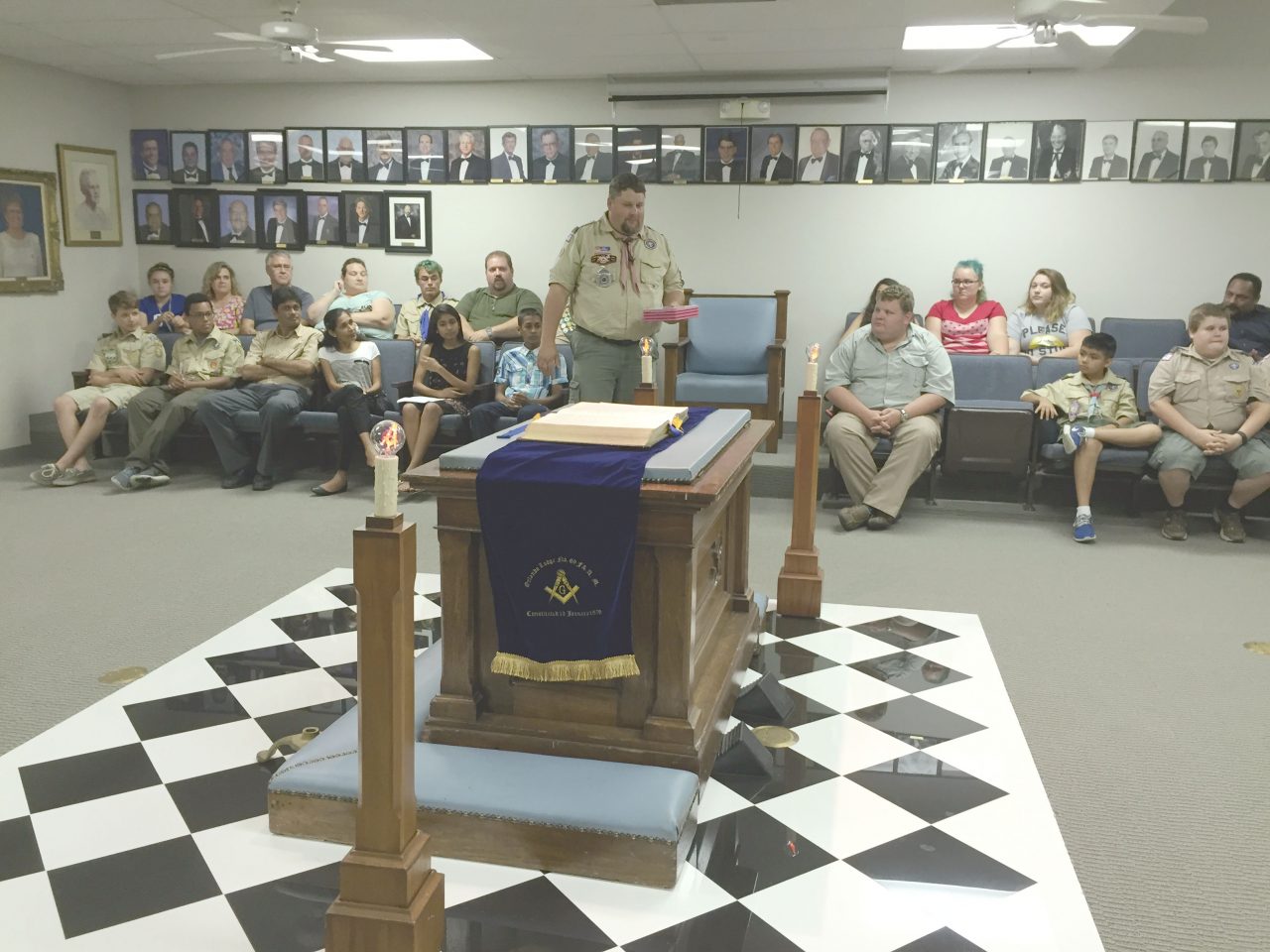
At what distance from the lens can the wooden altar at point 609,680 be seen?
2.54m

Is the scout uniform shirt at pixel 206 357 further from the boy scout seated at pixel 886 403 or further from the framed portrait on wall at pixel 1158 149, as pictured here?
the framed portrait on wall at pixel 1158 149

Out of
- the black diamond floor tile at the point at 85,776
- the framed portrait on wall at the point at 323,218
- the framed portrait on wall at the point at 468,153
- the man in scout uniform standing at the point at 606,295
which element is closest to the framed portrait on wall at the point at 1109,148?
the man in scout uniform standing at the point at 606,295

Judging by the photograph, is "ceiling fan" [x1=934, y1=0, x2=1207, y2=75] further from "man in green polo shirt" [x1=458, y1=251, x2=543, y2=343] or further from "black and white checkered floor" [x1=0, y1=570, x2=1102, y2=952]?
"black and white checkered floor" [x1=0, y1=570, x2=1102, y2=952]

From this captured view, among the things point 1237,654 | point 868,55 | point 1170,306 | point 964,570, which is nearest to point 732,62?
point 868,55

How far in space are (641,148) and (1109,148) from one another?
3.31 metres

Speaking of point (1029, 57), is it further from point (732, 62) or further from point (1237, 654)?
point (1237, 654)

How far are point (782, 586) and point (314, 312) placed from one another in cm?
514

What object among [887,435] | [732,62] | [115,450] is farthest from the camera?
[115,450]

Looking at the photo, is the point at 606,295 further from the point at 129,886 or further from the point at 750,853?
the point at 129,886

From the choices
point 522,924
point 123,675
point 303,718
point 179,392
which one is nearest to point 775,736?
point 522,924

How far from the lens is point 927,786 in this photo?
278 centimetres

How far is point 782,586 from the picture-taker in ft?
13.6

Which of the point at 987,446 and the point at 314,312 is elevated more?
the point at 314,312

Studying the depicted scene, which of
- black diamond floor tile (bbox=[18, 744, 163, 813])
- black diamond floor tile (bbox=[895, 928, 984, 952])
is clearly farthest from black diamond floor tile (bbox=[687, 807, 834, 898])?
black diamond floor tile (bbox=[18, 744, 163, 813])
